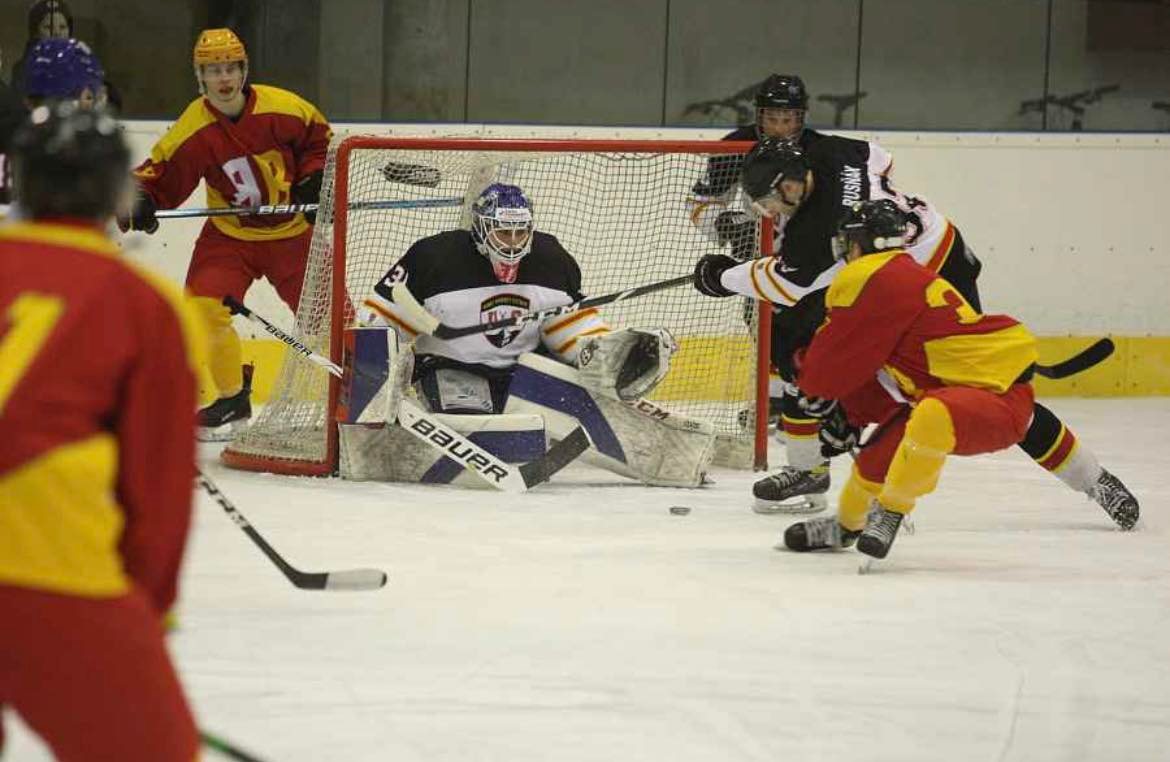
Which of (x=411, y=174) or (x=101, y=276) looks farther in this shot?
(x=411, y=174)

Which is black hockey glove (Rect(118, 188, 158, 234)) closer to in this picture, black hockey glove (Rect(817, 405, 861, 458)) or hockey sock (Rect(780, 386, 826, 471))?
hockey sock (Rect(780, 386, 826, 471))

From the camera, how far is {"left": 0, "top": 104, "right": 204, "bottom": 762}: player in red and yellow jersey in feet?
4.85

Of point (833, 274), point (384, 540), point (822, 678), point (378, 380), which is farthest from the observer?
point (378, 380)

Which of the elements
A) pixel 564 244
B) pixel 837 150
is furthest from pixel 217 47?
pixel 837 150

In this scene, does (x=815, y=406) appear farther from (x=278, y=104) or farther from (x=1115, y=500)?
(x=278, y=104)

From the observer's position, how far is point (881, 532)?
3.71 meters

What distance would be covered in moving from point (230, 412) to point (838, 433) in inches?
79.1

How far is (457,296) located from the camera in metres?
5.01

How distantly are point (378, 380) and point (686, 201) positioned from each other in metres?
1.15

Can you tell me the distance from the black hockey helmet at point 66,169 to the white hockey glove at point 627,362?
3.31m

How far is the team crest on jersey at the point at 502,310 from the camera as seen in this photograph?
505 centimetres

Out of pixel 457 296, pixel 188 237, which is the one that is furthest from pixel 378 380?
pixel 188 237

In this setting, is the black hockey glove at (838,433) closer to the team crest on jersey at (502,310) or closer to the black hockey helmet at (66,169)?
the team crest on jersey at (502,310)

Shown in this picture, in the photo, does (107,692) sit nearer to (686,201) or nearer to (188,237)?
(686,201)
